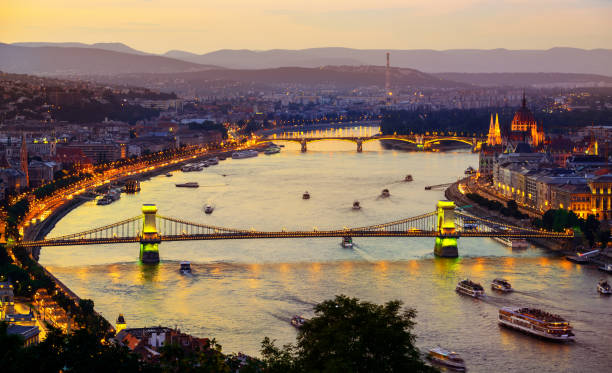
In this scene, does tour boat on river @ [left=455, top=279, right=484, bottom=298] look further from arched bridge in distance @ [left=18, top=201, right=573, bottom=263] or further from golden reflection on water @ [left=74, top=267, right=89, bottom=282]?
golden reflection on water @ [left=74, top=267, right=89, bottom=282]

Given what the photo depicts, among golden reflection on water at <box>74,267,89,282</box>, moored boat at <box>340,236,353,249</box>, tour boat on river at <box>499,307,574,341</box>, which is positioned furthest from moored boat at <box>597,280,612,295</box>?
golden reflection on water at <box>74,267,89,282</box>

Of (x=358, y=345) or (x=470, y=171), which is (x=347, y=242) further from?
(x=470, y=171)

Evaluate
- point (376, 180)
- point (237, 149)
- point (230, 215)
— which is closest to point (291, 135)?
point (237, 149)

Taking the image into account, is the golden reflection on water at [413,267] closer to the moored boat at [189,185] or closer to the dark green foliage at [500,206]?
the dark green foliage at [500,206]

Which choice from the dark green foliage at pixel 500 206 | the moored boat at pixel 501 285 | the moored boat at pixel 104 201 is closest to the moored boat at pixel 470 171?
the dark green foliage at pixel 500 206

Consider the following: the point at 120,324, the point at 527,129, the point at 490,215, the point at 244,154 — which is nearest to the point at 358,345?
the point at 120,324

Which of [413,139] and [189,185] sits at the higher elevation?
[413,139]
